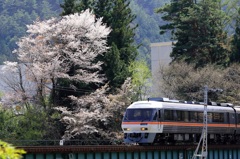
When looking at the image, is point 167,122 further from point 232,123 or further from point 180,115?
point 232,123

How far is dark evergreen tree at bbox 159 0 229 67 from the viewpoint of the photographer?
234 feet

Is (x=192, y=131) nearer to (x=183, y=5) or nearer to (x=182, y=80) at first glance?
(x=182, y=80)

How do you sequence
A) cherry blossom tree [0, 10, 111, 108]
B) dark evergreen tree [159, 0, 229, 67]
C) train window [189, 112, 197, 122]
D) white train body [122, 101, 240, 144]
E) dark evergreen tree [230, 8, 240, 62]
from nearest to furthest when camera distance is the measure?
1. white train body [122, 101, 240, 144]
2. train window [189, 112, 197, 122]
3. cherry blossom tree [0, 10, 111, 108]
4. dark evergreen tree [159, 0, 229, 67]
5. dark evergreen tree [230, 8, 240, 62]

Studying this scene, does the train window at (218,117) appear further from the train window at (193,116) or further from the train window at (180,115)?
the train window at (180,115)

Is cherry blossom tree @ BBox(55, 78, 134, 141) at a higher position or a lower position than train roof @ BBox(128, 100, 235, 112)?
lower

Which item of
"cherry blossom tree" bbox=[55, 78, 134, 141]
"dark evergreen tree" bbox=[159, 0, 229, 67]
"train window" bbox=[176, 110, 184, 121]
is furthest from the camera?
"dark evergreen tree" bbox=[159, 0, 229, 67]

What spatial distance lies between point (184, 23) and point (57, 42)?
75.3 ft

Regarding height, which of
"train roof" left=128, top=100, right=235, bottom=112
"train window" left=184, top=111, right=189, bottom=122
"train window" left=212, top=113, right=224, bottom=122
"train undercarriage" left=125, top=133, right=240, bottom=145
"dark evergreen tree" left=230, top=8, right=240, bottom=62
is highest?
"dark evergreen tree" left=230, top=8, right=240, bottom=62

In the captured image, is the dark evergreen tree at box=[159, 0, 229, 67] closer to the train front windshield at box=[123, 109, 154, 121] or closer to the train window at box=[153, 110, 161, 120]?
the train front windshield at box=[123, 109, 154, 121]

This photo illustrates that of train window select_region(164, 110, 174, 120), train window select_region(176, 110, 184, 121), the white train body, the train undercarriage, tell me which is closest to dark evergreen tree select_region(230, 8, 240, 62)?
the train undercarriage

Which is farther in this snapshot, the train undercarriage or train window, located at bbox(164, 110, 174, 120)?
train window, located at bbox(164, 110, 174, 120)

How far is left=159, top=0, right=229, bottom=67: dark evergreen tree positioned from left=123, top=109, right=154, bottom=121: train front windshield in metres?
35.1

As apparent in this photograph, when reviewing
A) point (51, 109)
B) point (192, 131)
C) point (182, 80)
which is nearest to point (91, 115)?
point (51, 109)

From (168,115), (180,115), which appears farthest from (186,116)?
(168,115)
